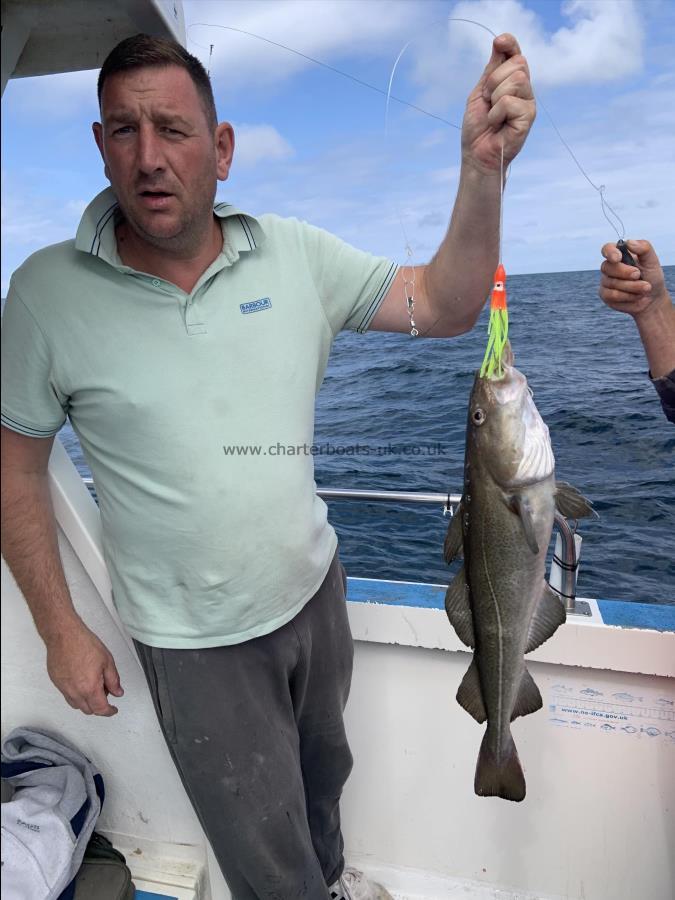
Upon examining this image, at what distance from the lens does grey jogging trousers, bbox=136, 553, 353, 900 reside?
6.51 ft

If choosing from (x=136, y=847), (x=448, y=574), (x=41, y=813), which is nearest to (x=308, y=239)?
(x=41, y=813)

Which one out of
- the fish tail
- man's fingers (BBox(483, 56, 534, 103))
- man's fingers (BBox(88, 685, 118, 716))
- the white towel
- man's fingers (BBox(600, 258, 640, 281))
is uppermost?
man's fingers (BBox(483, 56, 534, 103))

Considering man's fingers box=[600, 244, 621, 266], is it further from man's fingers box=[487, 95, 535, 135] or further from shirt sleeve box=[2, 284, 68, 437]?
shirt sleeve box=[2, 284, 68, 437]

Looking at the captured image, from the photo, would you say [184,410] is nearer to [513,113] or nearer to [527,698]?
[513,113]

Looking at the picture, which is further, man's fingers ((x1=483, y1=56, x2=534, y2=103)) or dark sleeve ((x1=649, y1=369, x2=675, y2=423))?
dark sleeve ((x1=649, y1=369, x2=675, y2=423))

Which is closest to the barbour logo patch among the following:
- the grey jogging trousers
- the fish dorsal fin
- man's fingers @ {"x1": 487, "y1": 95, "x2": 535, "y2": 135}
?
man's fingers @ {"x1": 487, "y1": 95, "x2": 535, "y2": 135}

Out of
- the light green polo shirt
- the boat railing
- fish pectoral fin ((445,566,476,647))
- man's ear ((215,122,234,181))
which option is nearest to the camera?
the light green polo shirt

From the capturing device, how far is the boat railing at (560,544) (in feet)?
8.49

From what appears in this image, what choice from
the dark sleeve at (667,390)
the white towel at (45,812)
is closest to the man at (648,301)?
the dark sleeve at (667,390)

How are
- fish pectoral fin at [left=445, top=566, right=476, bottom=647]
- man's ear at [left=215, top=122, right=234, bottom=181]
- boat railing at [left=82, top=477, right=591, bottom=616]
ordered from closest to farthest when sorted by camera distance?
fish pectoral fin at [left=445, top=566, right=476, bottom=647] → man's ear at [left=215, top=122, right=234, bottom=181] → boat railing at [left=82, top=477, right=591, bottom=616]

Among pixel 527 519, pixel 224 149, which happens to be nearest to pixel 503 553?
pixel 527 519

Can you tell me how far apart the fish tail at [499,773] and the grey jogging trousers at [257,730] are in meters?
0.55

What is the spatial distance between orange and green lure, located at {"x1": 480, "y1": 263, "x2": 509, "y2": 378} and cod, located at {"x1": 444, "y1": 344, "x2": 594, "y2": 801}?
3 centimetres

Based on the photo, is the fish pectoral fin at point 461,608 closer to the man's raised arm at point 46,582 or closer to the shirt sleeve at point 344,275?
the shirt sleeve at point 344,275
